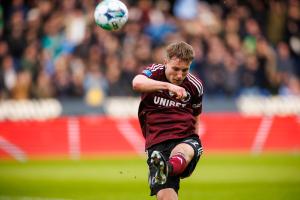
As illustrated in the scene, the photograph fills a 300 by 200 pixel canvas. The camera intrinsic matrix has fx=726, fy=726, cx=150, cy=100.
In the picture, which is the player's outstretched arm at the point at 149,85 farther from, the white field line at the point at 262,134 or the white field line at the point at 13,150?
the white field line at the point at 262,134

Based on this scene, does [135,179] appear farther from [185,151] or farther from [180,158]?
[180,158]

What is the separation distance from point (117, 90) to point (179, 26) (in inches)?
146

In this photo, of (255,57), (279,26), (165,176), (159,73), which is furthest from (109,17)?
(279,26)

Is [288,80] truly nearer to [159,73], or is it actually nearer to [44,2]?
[44,2]

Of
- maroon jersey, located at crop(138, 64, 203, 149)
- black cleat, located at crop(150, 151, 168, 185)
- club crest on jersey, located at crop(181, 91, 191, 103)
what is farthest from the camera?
club crest on jersey, located at crop(181, 91, 191, 103)

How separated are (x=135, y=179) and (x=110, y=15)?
664 cm

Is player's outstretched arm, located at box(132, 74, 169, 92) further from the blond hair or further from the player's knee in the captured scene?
the player's knee

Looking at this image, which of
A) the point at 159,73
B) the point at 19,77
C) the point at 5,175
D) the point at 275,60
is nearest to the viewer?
the point at 159,73

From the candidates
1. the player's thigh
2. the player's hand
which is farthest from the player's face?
the player's thigh

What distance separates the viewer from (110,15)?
30.8 feet

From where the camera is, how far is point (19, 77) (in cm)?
2106

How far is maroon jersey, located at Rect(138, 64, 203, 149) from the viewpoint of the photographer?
8.77 m

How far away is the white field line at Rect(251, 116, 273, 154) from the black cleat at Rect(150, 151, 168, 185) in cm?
1229

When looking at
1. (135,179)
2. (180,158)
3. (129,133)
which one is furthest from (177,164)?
(129,133)
